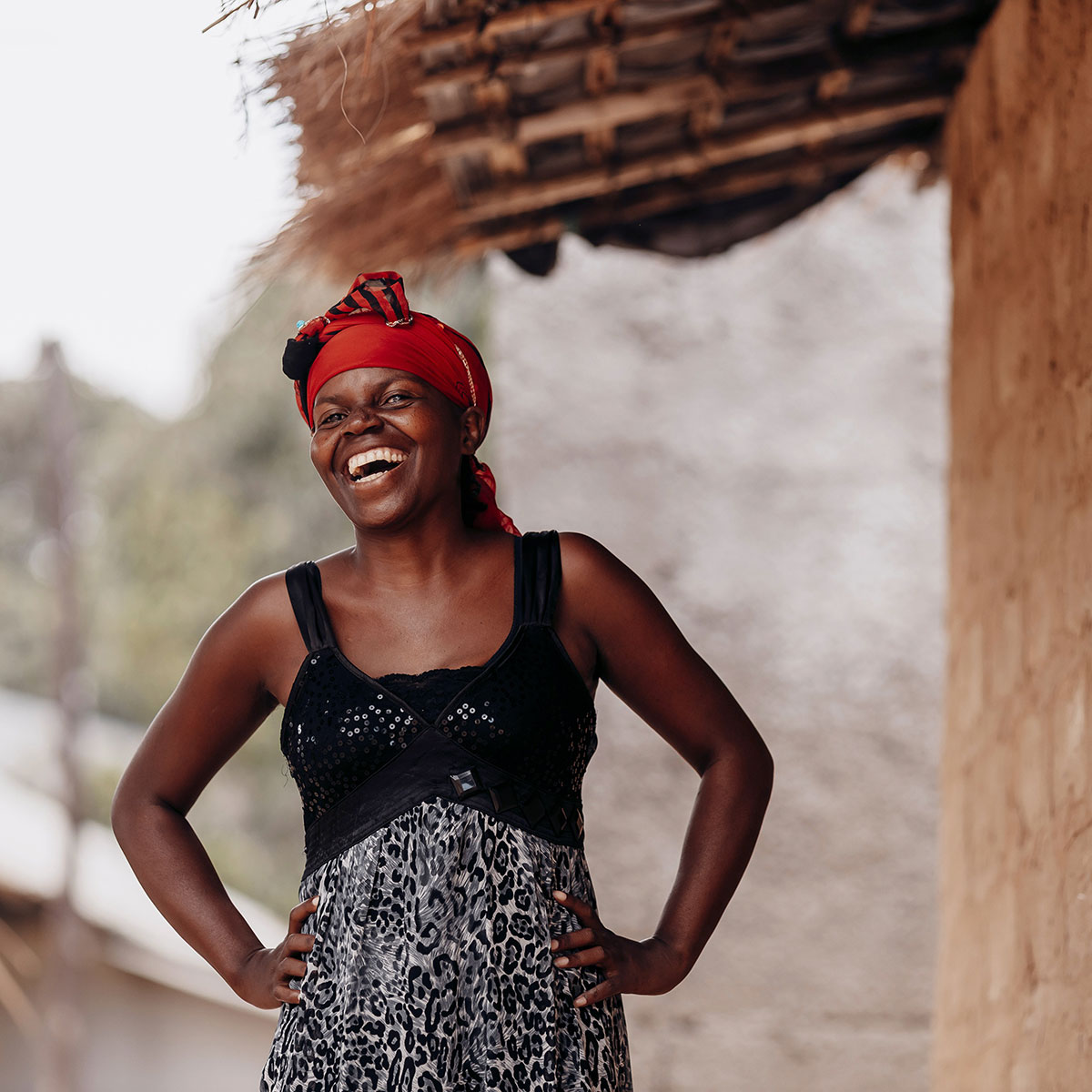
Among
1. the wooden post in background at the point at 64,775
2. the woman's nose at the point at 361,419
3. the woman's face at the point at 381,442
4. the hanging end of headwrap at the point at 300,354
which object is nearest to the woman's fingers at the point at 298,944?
the woman's face at the point at 381,442

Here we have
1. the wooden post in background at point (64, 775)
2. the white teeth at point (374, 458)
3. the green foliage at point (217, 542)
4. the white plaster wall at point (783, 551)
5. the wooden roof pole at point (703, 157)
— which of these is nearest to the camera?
the white teeth at point (374, 458)

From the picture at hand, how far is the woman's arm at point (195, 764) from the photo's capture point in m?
2.30

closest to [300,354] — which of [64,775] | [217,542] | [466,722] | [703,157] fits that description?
[466,722]

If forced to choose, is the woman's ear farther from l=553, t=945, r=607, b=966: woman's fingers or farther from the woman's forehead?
l=553, t=945, r=607, b=966: woman's fingers

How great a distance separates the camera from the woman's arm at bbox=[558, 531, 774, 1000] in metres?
2.27

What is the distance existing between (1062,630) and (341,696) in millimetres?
1308

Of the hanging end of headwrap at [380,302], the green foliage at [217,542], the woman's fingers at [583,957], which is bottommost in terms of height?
the woman's fingers at [583,957]

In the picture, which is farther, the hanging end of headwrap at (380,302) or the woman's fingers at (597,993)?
the hanging end of headwrap at (380,302)

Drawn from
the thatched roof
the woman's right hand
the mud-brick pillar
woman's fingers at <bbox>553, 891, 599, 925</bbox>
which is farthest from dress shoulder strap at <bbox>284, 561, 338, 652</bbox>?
the mud-brick pillar

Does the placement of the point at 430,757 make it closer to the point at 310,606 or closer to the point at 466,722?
the point at 466,722

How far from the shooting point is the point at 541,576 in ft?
7.39

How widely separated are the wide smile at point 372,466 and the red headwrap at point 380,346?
119 mm

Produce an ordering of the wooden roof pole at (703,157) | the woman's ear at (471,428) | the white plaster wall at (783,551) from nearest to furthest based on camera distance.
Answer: the woman's ear at (471,428), the wooden roof pole at (703,157), the white plaster wall at (783,551)

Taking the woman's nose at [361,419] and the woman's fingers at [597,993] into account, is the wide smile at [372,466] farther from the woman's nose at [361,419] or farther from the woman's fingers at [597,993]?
the woman's fingers at [597,993]
